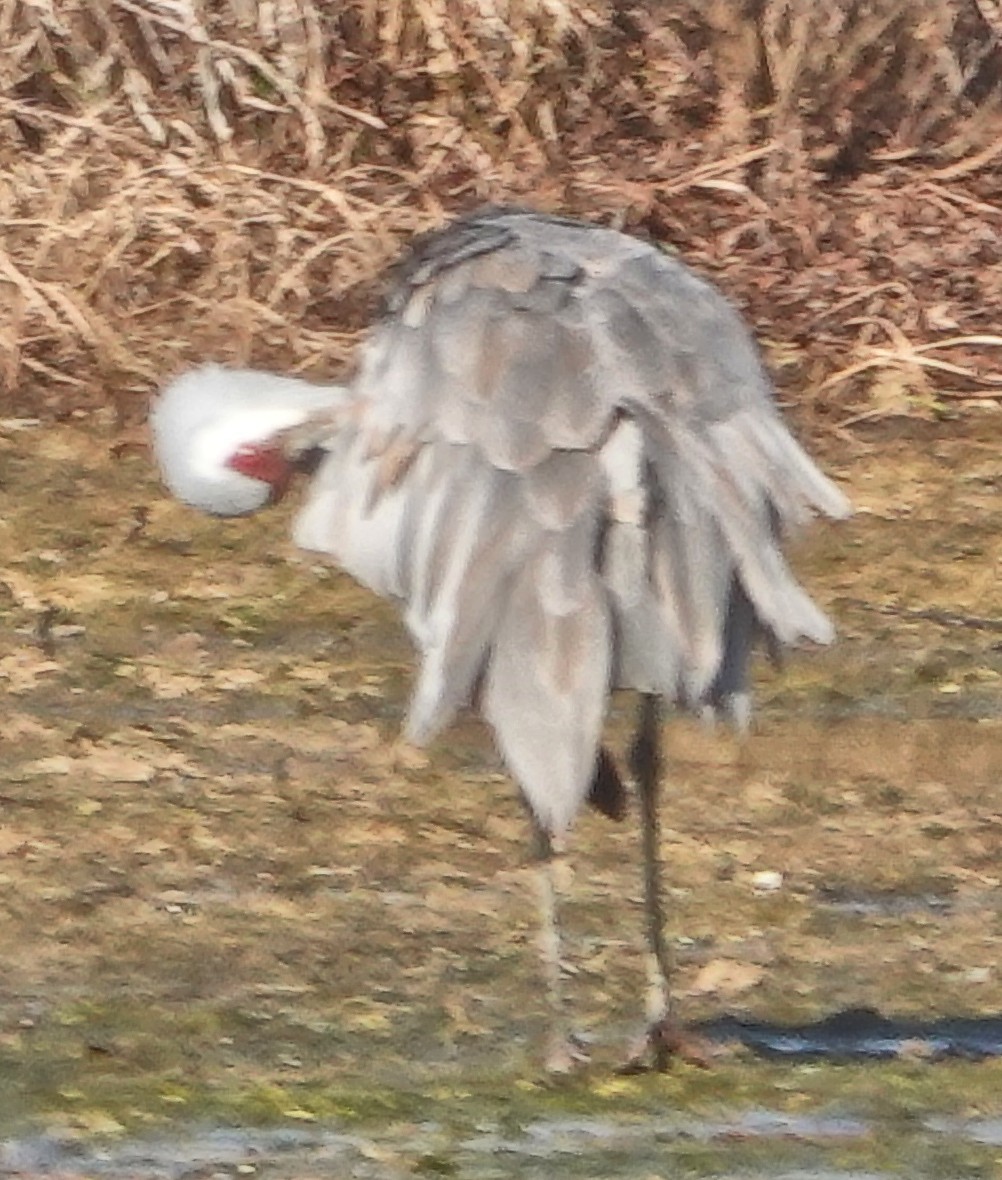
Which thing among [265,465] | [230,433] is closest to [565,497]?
[265,465]

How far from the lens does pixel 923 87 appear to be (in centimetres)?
802

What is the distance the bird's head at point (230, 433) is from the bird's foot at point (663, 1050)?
1.45 m

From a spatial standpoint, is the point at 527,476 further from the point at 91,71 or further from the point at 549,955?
the point at 91,71

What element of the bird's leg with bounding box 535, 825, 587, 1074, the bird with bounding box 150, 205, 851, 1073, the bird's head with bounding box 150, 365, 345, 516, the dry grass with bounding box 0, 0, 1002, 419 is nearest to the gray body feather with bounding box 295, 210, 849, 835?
the bird with bounding box 150, 205, 851, 1073

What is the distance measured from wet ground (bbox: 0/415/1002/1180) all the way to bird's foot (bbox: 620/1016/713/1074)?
32mm

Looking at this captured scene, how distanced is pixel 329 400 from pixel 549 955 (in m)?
1.27

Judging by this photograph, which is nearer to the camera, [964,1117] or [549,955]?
[964,1117]

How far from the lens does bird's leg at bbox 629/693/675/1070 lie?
3.85 m

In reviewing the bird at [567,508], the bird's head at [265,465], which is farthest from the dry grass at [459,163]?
the bird at [567,508]

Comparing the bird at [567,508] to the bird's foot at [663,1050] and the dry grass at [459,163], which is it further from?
the dry grass at [459,163]

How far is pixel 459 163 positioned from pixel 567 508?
4.14 metres

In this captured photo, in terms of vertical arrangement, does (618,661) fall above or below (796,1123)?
above

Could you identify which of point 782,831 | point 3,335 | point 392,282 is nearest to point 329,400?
point 392,282

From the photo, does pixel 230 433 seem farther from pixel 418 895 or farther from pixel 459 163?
pixel 459 163
